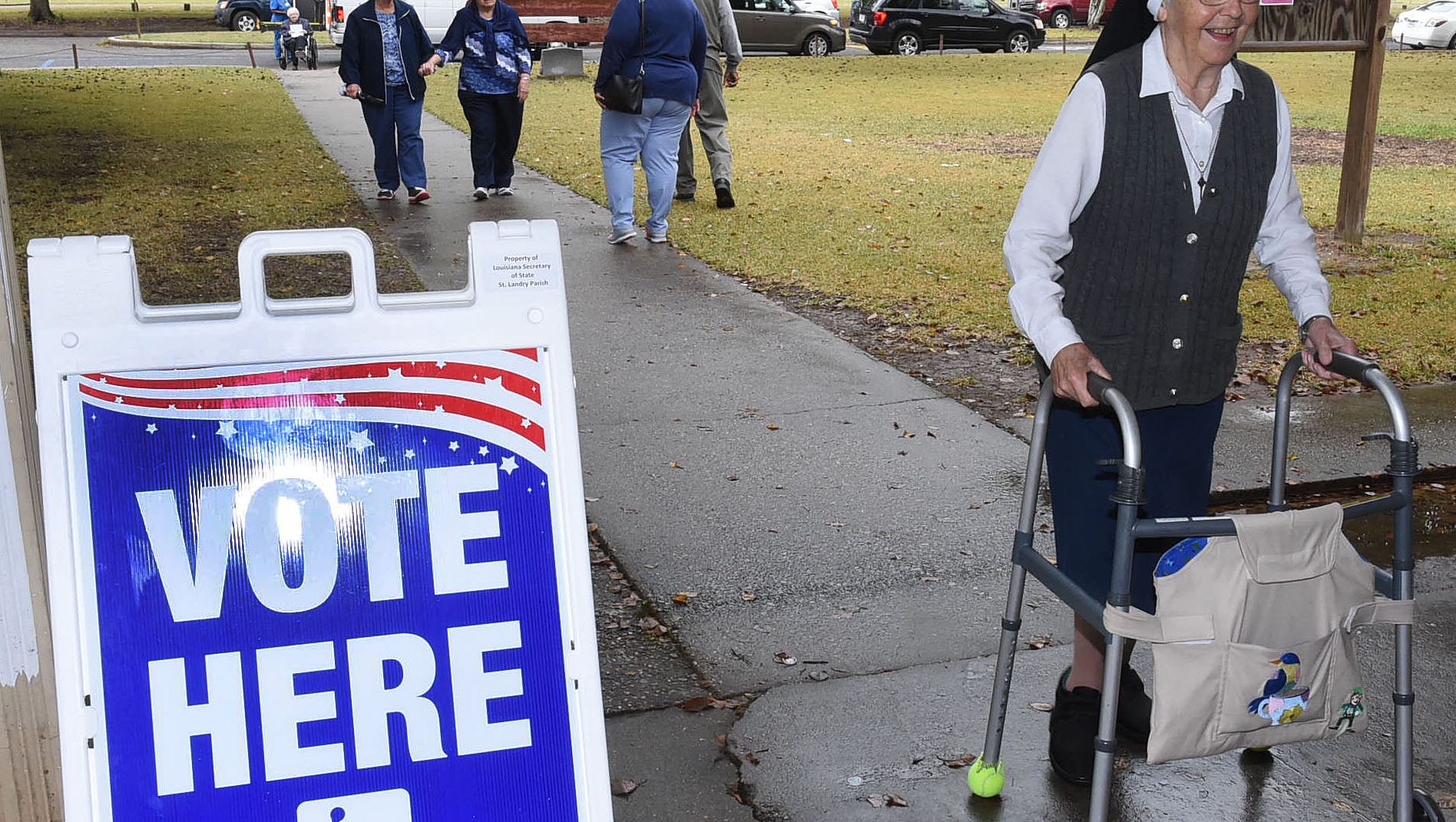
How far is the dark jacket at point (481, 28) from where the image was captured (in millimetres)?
11969

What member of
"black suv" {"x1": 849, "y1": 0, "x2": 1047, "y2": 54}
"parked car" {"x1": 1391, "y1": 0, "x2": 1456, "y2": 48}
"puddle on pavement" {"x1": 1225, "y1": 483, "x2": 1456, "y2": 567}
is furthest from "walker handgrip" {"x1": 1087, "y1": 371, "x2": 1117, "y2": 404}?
"parked car" {"x1": 1391, "y1": 0, "x2": 1456, "y2": 48}

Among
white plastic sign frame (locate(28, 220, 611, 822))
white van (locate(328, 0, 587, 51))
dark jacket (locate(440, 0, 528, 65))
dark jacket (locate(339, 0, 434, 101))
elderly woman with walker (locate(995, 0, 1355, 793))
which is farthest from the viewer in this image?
white van (locate(328, 0, 587, 51))

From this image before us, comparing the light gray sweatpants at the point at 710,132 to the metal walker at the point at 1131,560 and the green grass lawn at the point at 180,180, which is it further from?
the metal walker at the point at 1131,560

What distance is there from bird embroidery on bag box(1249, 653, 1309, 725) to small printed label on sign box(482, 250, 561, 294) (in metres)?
1.57

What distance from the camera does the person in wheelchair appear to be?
28266 millimetres

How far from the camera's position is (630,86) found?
10.2 m

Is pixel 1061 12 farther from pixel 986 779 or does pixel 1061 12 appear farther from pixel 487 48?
pixel 986 779

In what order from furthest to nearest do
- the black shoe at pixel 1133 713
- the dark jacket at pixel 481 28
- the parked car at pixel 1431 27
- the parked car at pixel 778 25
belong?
the parked car at pixel 1431 27
the parked car at pixel 778 25
the dark jacket at pixel 481 28
the black shoe at pixel 1133 713

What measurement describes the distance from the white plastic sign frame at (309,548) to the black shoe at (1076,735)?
1823 millimetres

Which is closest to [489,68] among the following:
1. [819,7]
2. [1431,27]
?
[819,7]

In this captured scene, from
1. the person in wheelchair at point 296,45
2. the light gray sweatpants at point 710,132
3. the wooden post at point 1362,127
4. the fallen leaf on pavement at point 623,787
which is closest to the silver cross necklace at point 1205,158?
the fallen leaf on pavement at point 623,787

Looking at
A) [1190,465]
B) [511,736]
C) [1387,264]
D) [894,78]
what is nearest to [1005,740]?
[1190,465]

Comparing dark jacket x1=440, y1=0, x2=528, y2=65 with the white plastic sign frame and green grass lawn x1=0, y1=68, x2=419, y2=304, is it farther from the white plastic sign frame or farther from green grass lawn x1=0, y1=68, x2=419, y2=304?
the white plastic sign frame

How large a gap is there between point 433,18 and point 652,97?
23073mm
